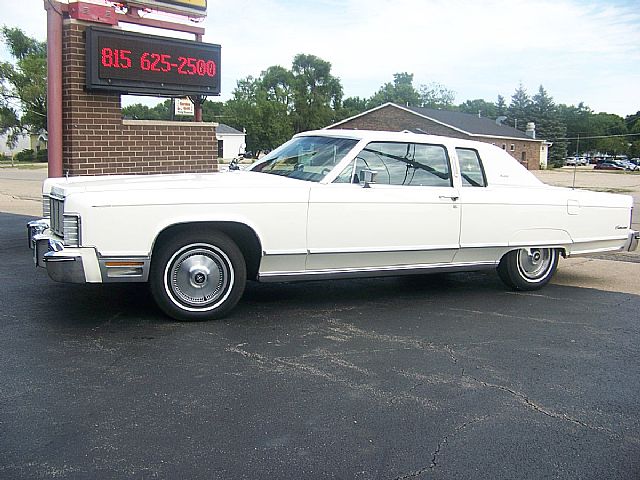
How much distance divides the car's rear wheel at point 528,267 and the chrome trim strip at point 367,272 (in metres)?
0.30

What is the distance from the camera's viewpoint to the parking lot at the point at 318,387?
11.2ft

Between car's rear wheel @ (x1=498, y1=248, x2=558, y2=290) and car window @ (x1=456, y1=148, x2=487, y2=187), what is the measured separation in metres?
0.89

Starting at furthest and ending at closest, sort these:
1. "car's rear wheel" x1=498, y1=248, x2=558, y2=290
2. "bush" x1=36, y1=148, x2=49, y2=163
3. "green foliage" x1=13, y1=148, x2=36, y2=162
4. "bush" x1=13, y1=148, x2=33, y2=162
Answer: "bush" x1=13, y1=148, x2=33, y2=162, "green foliage" x1=13, y1=148, x2=36, y2=162, "bush" x1=36, y1=148, x2=49, y2=163, "car's rear wheel" x1=498, y1=248, x2=558, y2=290

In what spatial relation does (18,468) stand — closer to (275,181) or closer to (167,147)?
(275,181)

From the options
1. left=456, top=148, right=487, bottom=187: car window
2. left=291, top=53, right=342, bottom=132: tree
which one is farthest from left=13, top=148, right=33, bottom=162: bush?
left=456, top=148, right=487, bottom=187: car window

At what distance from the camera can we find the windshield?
21.0ft

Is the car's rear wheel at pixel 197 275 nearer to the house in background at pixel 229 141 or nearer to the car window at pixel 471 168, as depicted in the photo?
the car window at pixel 471 168

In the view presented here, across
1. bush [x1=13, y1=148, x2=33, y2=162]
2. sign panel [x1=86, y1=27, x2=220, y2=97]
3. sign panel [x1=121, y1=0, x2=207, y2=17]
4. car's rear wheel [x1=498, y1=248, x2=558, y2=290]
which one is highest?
sign panel [x1=121, y1=0, x2=207, y2=17]

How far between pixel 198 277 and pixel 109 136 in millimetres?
5166

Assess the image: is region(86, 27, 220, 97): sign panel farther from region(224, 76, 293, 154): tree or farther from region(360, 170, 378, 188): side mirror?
region(224, 76, 293, 154): tree

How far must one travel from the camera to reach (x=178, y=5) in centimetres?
1086

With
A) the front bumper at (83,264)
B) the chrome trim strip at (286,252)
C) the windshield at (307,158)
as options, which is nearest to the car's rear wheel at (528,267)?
the windshield at (307,158)

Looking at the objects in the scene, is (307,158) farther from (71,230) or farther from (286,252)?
(71,230)

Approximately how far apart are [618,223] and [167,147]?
6.63 meters
